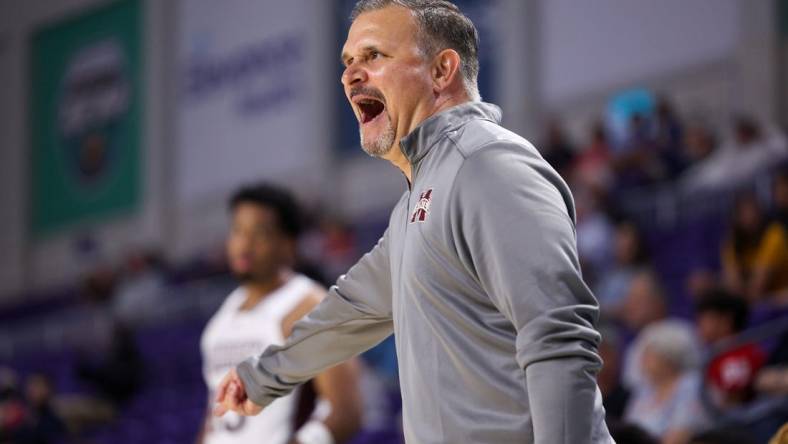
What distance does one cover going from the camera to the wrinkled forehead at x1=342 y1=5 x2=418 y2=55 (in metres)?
2.09

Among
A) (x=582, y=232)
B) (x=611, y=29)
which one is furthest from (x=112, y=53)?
(x=582, y=232)

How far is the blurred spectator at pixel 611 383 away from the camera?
4.84 m

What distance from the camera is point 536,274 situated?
1740mm

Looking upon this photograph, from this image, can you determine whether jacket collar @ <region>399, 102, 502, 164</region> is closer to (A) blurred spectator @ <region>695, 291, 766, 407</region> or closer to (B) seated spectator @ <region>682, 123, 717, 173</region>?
(A) blurred spectator @ <region>695, 291, 766, 407</region>

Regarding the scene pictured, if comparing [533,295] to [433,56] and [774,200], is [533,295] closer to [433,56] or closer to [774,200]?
[433,56]

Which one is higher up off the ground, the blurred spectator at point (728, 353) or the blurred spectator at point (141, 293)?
the blurred spectator at point (728, 353)

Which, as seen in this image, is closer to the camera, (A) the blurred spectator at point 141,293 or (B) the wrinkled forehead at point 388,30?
(B) the wrinkled forehead at point 388,30

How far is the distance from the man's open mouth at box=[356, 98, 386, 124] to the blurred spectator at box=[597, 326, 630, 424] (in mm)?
2733

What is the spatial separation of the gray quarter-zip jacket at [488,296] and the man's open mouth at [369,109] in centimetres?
12

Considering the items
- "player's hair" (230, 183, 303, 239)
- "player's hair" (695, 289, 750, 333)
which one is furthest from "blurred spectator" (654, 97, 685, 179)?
"player's hair" (230, 183, 303, 239)

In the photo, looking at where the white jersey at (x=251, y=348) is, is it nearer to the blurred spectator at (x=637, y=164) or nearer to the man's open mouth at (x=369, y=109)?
the man's open mouth at (x=369, y=109)

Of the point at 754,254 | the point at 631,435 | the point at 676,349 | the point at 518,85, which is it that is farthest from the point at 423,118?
the point at 518,85

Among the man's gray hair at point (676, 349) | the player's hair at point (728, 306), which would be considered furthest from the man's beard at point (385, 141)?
the player's hair at point (728, 306)

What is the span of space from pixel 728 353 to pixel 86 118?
37.1ft
